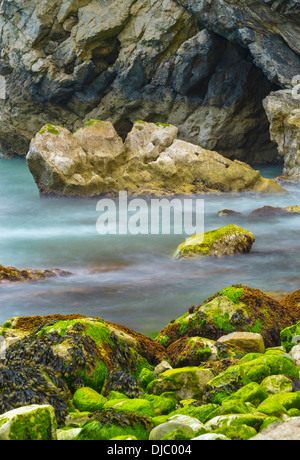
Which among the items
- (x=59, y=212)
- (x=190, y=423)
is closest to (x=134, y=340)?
(x=190, y=423)

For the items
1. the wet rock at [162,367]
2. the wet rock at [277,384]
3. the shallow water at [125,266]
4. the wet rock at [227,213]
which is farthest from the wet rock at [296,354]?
the wet rock at [227,213]

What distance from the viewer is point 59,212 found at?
63.0 feet

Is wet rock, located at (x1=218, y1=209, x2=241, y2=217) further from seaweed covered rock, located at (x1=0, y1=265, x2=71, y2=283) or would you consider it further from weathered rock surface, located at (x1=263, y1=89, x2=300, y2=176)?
seaweed covered rock, located at (x1=0, y1=265, x2=71, y2=283)

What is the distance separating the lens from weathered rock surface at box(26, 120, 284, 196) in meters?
20.5

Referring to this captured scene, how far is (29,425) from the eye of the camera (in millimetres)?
4312

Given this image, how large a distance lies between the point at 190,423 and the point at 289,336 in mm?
3296

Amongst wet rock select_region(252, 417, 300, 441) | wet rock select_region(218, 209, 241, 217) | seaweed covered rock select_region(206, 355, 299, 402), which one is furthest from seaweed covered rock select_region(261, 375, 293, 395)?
wet rock select_region(218, 209, 241, 217)

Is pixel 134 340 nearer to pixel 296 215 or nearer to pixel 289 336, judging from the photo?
pixel 289 336

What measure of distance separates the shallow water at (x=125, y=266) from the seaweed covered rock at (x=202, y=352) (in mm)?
2064

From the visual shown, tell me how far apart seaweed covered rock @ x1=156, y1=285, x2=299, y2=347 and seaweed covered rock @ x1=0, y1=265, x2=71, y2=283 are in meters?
4.08
